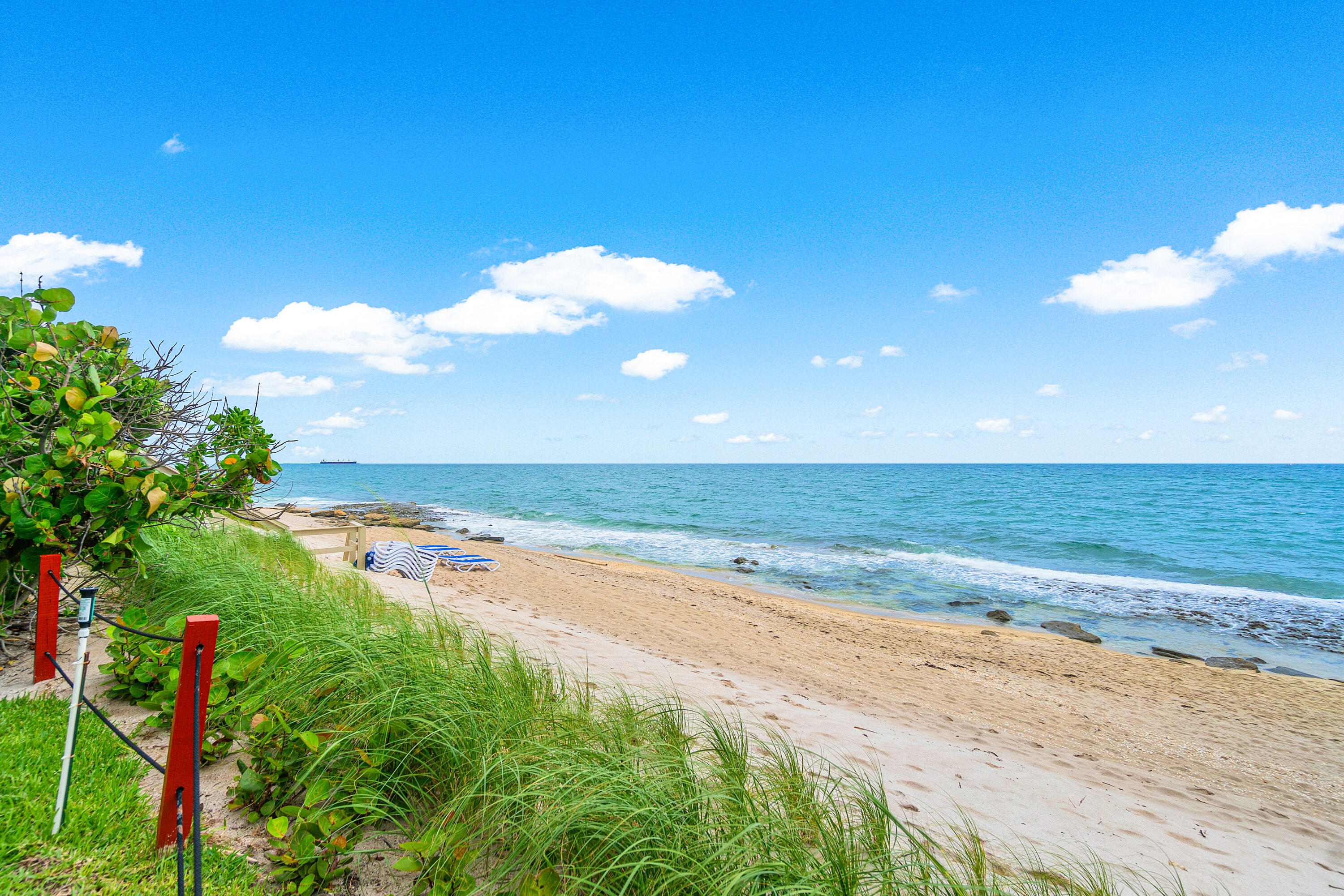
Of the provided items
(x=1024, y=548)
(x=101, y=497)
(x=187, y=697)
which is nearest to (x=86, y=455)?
(x=101, y=497)

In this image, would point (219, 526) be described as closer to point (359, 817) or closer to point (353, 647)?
point (353, 647)

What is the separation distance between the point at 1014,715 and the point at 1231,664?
6844mm

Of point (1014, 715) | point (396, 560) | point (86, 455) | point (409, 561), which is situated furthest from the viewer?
point (396, 560)

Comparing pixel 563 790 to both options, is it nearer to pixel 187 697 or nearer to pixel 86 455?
pixel 187 697

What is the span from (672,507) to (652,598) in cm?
2814

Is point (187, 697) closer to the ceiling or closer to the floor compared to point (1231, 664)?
closer to the ceiling

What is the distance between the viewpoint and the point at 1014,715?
7844 mm

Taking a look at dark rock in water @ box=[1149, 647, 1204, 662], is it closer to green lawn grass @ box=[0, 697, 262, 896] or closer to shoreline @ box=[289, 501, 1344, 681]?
shoreline @ box=[289, 501, 1344, 681]

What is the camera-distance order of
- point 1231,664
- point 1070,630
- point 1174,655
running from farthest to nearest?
point 1070,630 < point 1174,655 < point 1231,664

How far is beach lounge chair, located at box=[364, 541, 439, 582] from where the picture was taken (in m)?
12.7

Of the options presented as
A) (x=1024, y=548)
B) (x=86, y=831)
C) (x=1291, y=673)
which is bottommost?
(x=1291, y=673)

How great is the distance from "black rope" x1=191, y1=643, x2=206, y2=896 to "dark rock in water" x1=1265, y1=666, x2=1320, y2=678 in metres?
15.2

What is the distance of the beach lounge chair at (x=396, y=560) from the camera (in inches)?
499

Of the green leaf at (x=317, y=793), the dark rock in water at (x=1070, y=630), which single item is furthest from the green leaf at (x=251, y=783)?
the dark rock in water at (x=1070, y=630)
